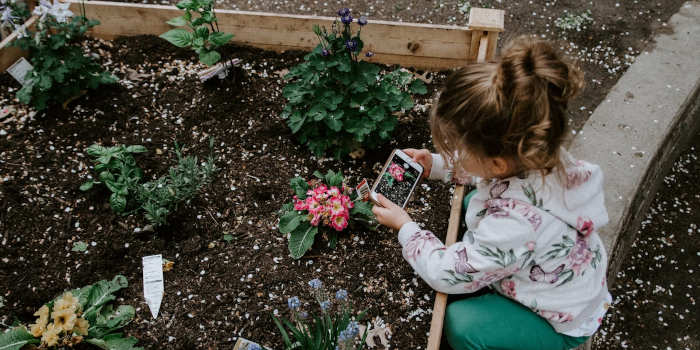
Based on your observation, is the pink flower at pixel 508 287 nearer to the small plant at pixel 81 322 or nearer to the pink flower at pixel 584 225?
the pink flower at pixel 584 225

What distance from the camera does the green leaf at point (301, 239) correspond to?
2.19 meters

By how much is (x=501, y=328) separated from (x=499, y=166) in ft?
2.12

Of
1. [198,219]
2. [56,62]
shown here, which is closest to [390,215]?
[198,219]

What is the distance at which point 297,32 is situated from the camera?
3.08 meters

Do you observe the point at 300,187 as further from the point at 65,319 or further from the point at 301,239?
the point at 65,319

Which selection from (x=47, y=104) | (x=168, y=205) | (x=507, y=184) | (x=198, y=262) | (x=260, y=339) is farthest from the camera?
(x=47, y=104)

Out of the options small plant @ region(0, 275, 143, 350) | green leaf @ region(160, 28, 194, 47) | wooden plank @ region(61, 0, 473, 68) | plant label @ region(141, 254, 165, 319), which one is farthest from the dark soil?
green leaf @ region(160, 28, 194, 47)

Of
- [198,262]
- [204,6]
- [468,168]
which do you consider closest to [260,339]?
[198,262]

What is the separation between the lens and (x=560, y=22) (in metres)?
3.83

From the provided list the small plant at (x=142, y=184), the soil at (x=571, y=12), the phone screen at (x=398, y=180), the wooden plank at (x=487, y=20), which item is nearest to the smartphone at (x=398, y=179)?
the phone screen at (x=398, y=180)

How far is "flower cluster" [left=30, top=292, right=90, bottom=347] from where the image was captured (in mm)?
1756

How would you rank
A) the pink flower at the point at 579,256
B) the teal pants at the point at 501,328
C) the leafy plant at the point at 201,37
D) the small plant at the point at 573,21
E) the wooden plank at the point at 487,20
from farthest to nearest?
the small plant at the point at 573,21
the wooden plank at the point at 487,20
the leafy plant at the point at 201,37
the teal pants at the point at 501,328
the pink flower at the point at 579,256

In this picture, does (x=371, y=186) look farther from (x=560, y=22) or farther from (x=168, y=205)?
(x=560, y=22)

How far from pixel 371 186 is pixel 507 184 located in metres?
0.95
